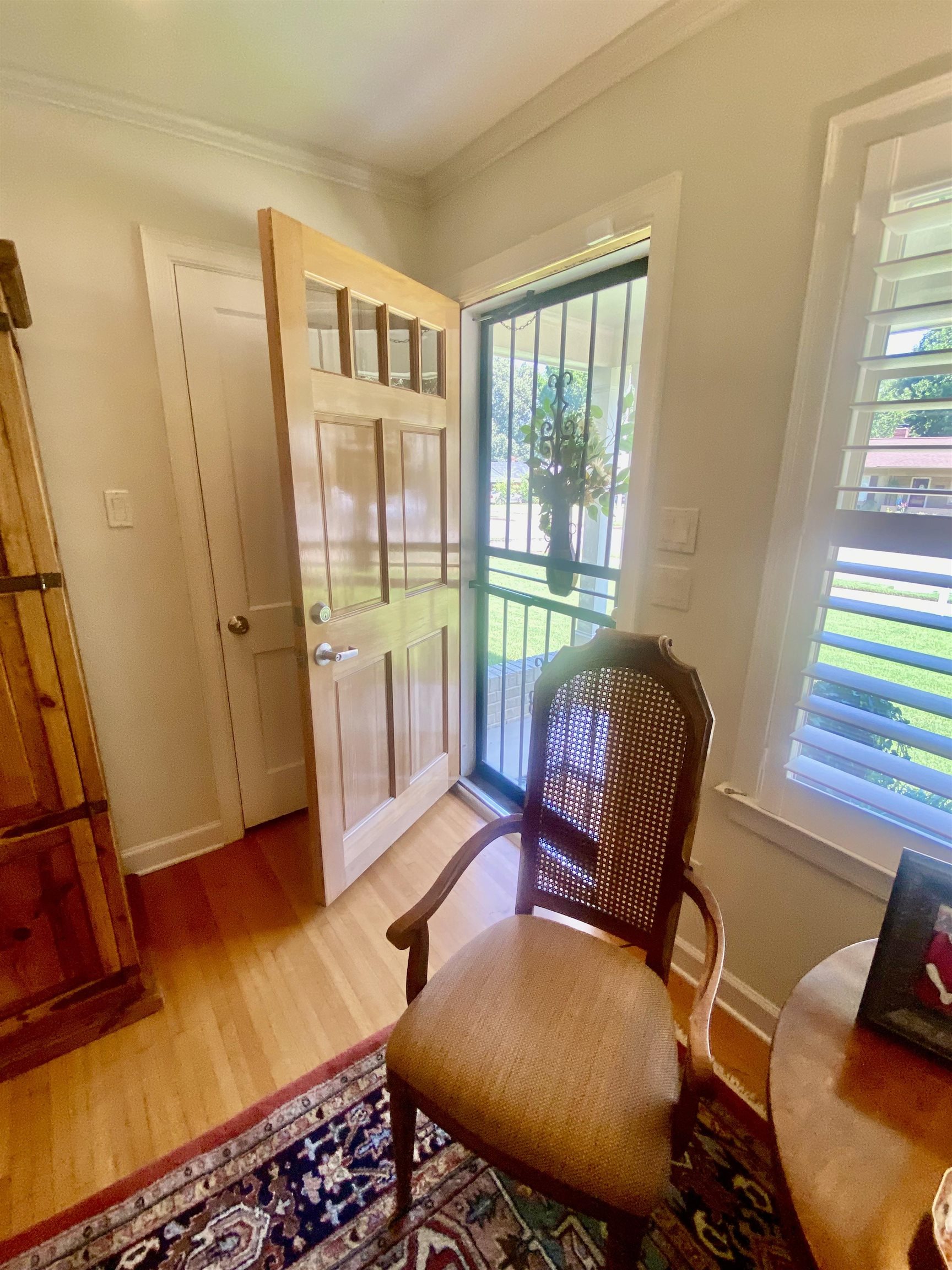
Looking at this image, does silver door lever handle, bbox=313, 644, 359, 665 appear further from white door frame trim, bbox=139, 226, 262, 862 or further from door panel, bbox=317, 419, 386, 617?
white door frame trim, bbox=139, 226, 262, 862

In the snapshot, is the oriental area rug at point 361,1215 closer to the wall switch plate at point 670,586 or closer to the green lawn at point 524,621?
the wall switch plate at point 670,586

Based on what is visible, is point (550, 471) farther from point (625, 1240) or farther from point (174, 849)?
point (174, 849)

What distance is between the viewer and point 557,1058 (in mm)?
907

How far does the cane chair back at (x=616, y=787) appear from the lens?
1.06m

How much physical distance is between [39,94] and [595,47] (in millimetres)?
1481

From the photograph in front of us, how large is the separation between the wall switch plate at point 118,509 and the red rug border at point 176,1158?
169 centimetres

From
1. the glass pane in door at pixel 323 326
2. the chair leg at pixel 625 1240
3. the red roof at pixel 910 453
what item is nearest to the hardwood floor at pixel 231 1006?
the chair leg at pixel 625 1240

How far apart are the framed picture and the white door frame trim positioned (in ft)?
6.69

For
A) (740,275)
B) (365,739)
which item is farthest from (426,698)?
(740,275)

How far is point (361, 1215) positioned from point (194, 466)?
6.77 feet

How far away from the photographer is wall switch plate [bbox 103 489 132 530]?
1749 mm

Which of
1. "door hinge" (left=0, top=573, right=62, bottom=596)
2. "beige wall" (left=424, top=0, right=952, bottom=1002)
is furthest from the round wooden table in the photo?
"door hinge" (left=0, top=573, right=62, bottom=596)

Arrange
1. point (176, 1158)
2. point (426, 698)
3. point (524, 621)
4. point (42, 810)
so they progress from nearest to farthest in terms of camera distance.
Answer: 1. point (176, 1158)
2. point (42, 810)
3. point (426, 698)
4. point (524, 621)

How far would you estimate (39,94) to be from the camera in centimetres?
145
